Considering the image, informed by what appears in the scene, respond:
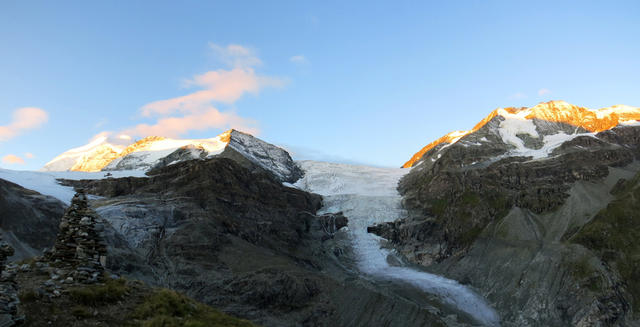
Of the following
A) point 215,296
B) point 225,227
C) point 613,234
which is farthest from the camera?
point 225,227

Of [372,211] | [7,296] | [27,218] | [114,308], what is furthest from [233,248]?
[7,296]

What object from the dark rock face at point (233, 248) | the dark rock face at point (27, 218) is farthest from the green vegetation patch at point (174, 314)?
the dark rock face at point (27, 218)

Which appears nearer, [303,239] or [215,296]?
[215,296]

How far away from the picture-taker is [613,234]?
253 ft

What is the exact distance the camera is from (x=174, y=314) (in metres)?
15.3

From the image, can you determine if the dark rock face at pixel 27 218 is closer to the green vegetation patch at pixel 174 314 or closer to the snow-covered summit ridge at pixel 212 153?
the green vegetation patch at pixel 174 314

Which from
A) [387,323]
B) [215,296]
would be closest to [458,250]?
[387,323]

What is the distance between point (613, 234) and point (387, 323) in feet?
140

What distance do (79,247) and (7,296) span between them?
3.48 m

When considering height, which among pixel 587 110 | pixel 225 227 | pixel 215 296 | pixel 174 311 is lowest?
pixel 215 296

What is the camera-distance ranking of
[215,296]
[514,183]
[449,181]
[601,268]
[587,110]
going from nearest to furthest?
[215,296] → [601,268] → [514,183] → [449,181] → [587,110]

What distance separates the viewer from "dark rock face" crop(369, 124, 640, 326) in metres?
69.4

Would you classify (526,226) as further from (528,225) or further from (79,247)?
(79,247)

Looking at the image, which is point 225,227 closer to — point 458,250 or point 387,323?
point 387,323
